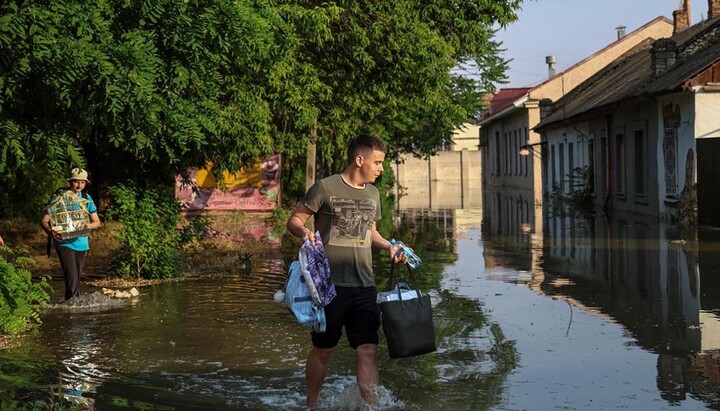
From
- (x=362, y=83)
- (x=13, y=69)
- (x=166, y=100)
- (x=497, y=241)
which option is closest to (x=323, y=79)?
(x=362, y=83)

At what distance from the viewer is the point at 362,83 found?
1950 centimetres

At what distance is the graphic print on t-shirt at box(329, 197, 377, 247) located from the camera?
6418 millimetres

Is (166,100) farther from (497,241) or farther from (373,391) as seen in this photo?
(497,241)

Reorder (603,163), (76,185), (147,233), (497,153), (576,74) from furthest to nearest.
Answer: (497,153), (576,74), (603,163), (147,233), (76,185)

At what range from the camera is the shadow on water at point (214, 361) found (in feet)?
22.2

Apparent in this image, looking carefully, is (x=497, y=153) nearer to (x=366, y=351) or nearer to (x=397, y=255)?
(x=397, y=255)

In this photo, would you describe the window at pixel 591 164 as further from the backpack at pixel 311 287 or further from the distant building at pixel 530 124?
the backpack at pixel 311 287

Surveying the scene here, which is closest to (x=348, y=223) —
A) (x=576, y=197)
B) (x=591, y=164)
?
(x=576, y=197)

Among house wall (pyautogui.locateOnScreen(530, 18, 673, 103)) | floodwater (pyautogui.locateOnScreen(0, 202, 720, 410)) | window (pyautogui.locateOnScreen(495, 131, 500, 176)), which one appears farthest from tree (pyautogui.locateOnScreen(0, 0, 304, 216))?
window (pyautogui.locateOnScreen(495, 131, 500, 176))

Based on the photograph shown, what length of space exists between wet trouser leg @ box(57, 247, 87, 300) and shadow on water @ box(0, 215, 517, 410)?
0.44 ft

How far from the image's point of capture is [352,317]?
643cm

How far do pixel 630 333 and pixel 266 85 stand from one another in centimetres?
934

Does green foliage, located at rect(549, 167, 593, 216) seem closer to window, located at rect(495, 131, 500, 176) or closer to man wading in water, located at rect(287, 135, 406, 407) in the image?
man wading in water, located at rect(287, 135, 406, 407)

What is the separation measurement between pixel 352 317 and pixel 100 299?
5.83 m
